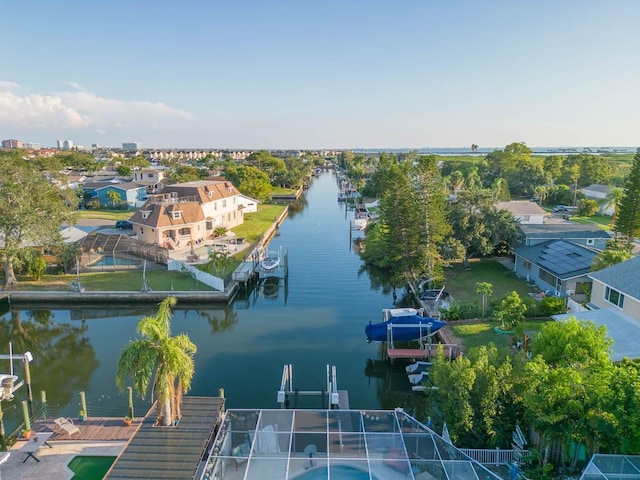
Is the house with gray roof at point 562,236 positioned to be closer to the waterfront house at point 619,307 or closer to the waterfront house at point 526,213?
the waterfront house at point 526,213

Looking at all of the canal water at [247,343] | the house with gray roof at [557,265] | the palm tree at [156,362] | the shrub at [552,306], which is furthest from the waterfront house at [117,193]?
the shrub at [552,306]

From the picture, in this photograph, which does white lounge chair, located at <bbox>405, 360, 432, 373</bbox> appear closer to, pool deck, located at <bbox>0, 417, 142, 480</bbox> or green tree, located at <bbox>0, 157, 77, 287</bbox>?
pool deck, located at <bbox>0, 417, 142, 480</bbox>

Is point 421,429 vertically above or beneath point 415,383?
above

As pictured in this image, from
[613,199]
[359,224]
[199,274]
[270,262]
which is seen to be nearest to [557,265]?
[270,262]

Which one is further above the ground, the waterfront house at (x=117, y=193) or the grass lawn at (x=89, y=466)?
the waterfront house at (x=117, y=193)

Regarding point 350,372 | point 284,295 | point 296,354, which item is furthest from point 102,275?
point 350,372

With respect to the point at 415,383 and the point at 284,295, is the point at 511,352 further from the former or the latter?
the point at 284,295
